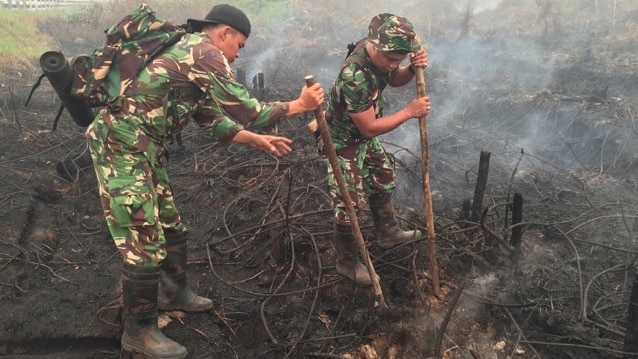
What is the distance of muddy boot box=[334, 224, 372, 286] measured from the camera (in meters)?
3.75

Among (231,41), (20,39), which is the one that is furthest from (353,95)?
(20,39)

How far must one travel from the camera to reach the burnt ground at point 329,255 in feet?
10.9

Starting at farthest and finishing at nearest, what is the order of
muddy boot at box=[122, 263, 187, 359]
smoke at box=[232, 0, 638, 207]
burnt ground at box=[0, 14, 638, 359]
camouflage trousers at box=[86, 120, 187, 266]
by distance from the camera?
smoke at box=[232, 0, 638, 207], burnt ground at box=[0, 14, 638, 359], muddy boot at box=[122, 263, 187, 359], camouflage trousers at box=[86, 120, 187, 266]

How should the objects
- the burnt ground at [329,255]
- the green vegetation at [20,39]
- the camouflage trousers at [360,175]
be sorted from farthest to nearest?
the green vegetation at [20,39]
the camouflage trousers at [360,175]
the burnt ground at [329,255]

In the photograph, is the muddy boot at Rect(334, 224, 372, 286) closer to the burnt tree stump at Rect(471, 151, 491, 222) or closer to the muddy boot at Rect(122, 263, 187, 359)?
the burnt tree stump at Rect(471, 151, 491, 222)

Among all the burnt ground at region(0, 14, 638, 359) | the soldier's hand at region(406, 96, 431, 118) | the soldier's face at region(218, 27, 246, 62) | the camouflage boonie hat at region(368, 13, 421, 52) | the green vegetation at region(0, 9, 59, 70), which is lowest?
the burnt ground at region(0, 14, 638, 359)

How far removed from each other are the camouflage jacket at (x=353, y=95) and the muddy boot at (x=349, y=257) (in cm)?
75

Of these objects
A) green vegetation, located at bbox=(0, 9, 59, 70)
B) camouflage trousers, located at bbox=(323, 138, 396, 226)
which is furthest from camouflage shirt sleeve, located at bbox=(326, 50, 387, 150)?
green vegetation, located at bbox=(0, 9, 59, 70)

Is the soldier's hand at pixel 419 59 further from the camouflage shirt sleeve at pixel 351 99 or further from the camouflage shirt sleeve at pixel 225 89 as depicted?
the camouflage shirt sleeve at pixel 225 89

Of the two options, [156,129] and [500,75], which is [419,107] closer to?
[156,129]

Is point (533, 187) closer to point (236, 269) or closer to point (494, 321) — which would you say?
point (494, 321)

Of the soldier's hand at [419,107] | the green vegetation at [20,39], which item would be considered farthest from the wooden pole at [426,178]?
the green vegetation at [20,39]

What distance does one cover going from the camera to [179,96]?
9.10ft

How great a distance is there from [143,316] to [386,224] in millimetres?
2209
